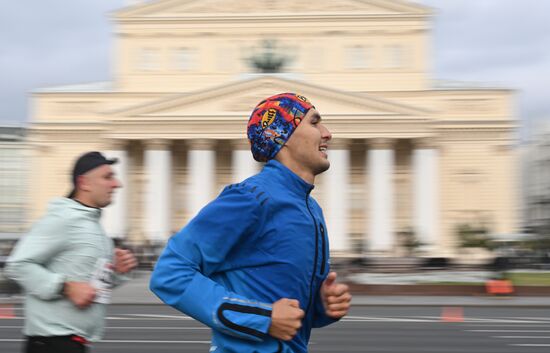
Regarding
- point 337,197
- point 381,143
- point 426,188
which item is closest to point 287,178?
point 381,143

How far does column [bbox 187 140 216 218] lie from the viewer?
2283 inches

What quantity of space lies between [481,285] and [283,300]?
81.7ft

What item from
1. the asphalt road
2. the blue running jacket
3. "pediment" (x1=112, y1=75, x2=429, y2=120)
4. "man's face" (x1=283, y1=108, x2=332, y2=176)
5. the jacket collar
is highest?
"man's face" (x1=283, y1=108, x2=332, y2=176)

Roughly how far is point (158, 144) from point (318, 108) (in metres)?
9.42

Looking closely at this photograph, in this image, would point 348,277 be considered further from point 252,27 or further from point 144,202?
point 252,27

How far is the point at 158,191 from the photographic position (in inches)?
2288

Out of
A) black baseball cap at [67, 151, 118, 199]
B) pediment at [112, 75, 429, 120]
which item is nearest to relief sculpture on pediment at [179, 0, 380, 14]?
pediment at [112, 75, 429, 120]

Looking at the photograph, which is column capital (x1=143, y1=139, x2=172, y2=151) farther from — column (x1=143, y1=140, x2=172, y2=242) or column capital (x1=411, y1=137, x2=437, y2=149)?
column capital (x1=411, y1=137, x2=437, y2=149)

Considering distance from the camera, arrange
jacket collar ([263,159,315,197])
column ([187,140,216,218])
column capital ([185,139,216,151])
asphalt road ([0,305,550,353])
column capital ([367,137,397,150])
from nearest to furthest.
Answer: jacket collar ([263,159,315,197])
asphalt road ([0,305,550,353])
column capital ([367,137,397,150])
column capital ([185,139,216,151])
column ([187,140,216,218])

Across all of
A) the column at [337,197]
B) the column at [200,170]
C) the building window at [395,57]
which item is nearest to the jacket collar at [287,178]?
the column at [337,197]

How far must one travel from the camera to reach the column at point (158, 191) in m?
57.0

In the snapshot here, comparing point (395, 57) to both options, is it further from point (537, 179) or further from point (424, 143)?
point (537, 179)

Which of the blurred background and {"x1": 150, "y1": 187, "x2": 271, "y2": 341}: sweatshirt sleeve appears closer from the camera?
{"x1": 150, "y1": 187, "x2": 271, "y2": 341}: sweatshirt sleeve

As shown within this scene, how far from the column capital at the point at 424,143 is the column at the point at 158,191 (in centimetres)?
1417
